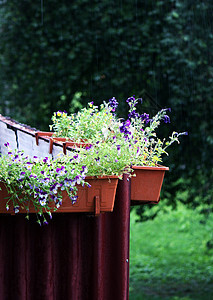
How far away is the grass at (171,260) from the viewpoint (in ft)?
20.1

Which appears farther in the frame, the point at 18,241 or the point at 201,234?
the point at 201,234

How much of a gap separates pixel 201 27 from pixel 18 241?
3.81 meters

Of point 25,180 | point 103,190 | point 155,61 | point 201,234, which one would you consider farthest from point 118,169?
point 201,234

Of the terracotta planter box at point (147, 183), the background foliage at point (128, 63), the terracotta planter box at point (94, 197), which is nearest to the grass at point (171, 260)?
the background foliage at point (128, 63)

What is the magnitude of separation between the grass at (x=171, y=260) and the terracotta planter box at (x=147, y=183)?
125 inches

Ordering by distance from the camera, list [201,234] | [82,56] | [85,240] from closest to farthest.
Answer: [85,240]
[82,56]
[201,234]

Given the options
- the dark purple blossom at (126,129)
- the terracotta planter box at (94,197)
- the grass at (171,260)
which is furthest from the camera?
the grass at (171,260)

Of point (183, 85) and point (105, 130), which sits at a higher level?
point (183, 85)

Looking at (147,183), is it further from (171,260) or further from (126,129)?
(171,260)

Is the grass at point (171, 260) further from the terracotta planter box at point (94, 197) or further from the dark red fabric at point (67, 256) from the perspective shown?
the terracotta planter box at point (94, 197)

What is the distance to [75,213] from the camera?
1963 millimetres

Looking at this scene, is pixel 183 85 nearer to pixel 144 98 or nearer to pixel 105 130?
pixel 144 98

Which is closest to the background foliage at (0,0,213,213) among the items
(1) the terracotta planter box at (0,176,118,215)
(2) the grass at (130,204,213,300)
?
(2) the grass at (130,204,213,300)

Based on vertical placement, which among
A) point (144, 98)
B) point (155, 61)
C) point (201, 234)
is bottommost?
point (201, 234)
